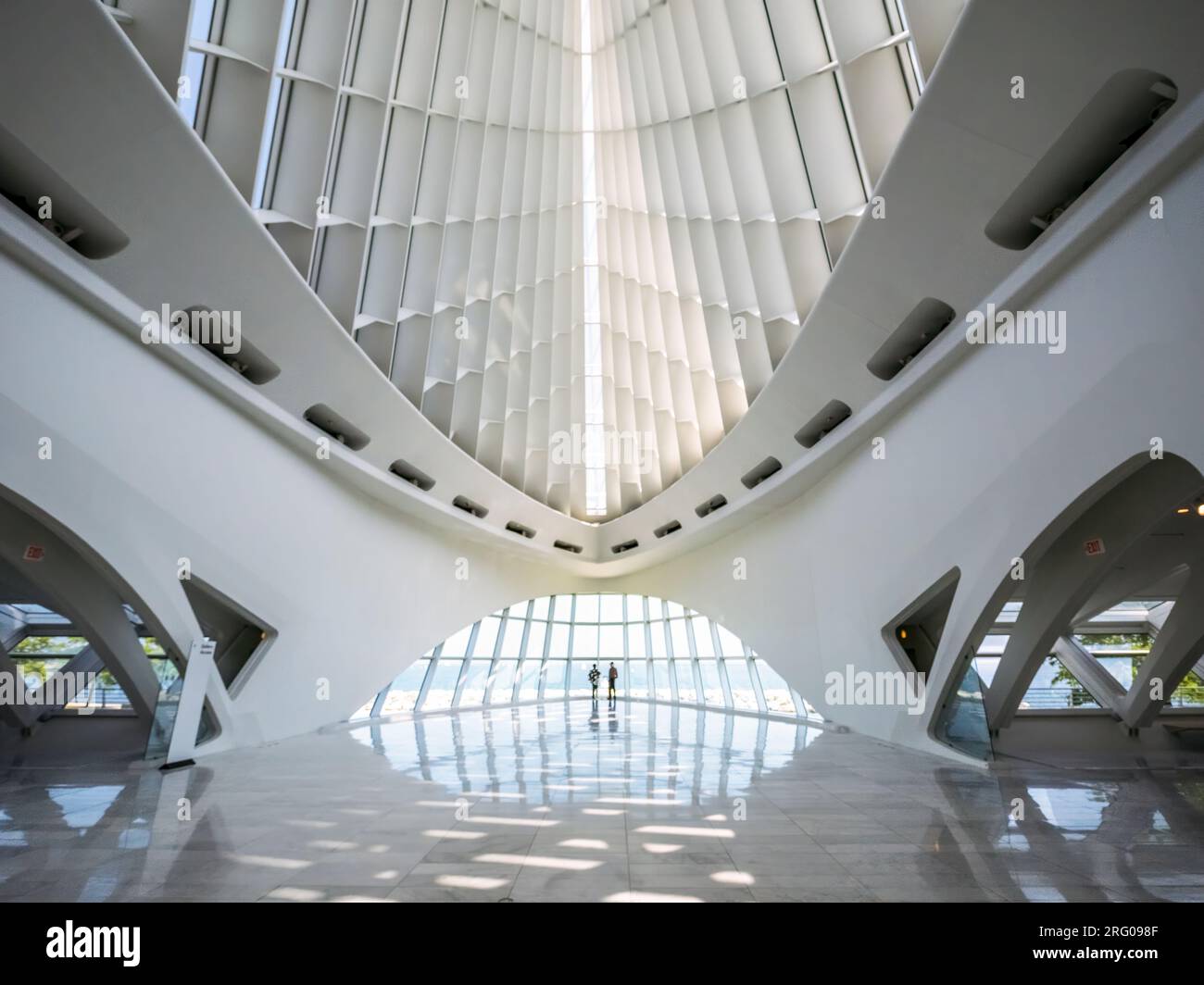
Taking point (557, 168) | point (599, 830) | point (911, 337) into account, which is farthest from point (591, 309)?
point (599, 830)

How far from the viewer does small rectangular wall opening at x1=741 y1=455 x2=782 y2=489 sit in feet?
62.9

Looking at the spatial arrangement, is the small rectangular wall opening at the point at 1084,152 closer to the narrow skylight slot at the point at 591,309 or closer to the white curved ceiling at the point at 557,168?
the white curved ceiling at the point at 557,168

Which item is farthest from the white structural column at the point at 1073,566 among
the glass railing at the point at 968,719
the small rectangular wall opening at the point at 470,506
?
the small rectangular wall opening at the point at 470,506

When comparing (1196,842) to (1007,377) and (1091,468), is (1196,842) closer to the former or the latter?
(1091,468)

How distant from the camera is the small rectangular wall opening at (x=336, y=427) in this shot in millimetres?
15867

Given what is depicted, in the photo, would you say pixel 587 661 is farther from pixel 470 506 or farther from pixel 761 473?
pixel 761 473

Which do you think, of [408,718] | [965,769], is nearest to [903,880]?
[965,769]

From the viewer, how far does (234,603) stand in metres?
14.3

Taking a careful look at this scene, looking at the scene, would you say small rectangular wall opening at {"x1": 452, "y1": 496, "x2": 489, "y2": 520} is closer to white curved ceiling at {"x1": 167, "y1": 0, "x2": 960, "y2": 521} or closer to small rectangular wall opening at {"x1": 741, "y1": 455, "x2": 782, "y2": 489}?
white curved ceiling at {"x1": 167, "y1": 0, "x2": 960, "y2": 521}

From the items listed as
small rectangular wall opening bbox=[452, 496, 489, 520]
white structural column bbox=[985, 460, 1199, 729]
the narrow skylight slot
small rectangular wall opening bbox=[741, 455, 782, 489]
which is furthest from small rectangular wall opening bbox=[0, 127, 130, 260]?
small rectangular wall opening bbox=[741, 455, 782, 489]

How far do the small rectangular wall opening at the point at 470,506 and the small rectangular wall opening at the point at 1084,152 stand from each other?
17761mm

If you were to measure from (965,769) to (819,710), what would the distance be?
837 cm

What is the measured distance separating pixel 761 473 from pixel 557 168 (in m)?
9.92

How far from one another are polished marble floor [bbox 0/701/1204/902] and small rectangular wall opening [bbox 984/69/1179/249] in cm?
691
